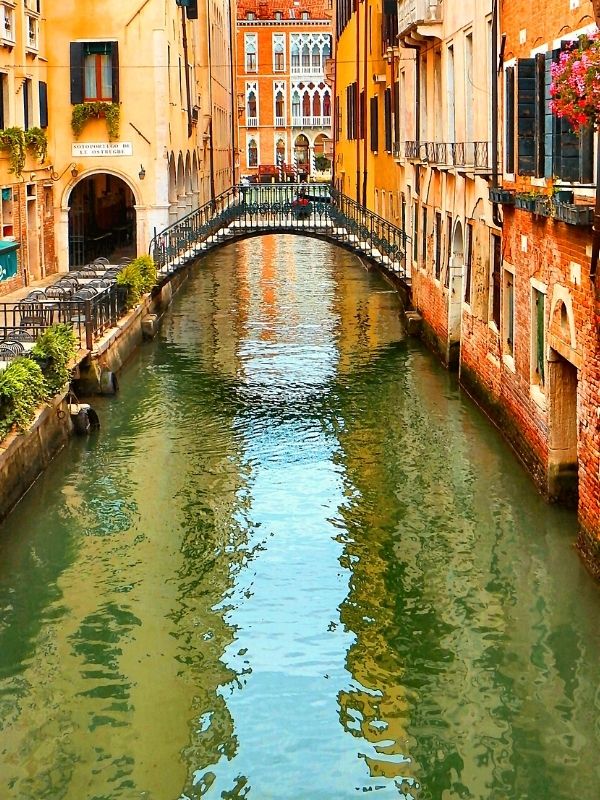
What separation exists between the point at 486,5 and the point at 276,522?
9.28 meters

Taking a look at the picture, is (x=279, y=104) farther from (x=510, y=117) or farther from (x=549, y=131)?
(x=549, y=131)

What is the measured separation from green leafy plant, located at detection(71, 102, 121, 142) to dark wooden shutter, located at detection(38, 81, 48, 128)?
733 mm

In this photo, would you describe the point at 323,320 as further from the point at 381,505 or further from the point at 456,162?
the point at 381,505

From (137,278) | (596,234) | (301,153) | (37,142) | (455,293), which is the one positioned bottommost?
(455,293)

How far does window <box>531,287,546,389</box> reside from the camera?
1633 cm

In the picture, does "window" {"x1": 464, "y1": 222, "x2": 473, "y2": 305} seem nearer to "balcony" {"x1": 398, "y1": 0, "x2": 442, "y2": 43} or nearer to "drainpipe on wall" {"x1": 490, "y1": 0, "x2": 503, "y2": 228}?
"drainpipe on wall" {"x1": 490, "y1": 0, "x2": 503, "y2": 228}

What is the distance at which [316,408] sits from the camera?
22.0 m

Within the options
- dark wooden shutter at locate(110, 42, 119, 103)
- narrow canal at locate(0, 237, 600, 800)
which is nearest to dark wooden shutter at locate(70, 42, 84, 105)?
dark wooden shutter at locate(110, 42, 119, 103)

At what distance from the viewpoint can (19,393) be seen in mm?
15672

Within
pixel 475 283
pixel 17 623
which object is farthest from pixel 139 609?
pixel 475 283

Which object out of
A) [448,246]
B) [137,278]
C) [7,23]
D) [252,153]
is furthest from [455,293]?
[252,153]

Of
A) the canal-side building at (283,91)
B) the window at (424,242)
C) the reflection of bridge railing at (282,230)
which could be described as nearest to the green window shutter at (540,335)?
the window at (424,242)

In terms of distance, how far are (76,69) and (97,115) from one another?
126 centimetres

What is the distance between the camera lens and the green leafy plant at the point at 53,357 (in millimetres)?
17953
